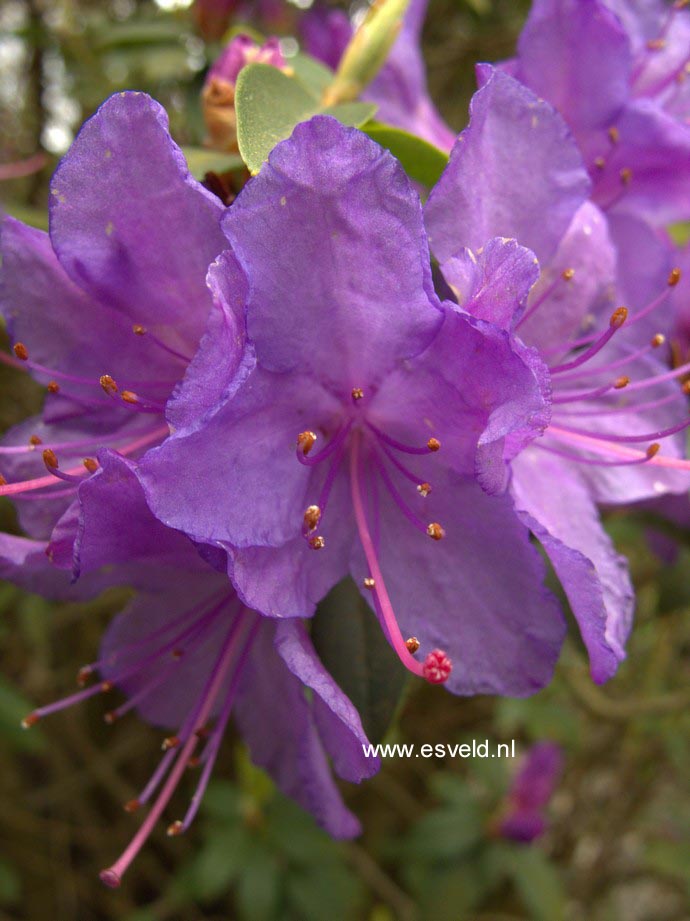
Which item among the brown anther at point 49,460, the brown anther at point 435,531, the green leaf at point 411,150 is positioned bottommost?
the brown anther at point 49,460

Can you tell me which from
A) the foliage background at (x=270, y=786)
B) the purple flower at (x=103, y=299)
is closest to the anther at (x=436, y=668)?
the purple flower at (x=103, y=299)

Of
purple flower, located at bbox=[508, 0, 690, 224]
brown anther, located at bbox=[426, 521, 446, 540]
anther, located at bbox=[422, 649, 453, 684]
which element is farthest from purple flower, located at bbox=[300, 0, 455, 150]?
anther, located at bbox=[422, 649, 453, 684]

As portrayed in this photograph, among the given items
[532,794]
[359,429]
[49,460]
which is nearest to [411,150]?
[359,429]

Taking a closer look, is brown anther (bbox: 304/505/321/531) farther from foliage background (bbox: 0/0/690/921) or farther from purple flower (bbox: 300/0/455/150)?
foliage background (bbox: 0/0/690/921)

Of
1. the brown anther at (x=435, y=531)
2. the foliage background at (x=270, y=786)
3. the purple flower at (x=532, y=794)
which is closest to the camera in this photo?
the brown anther at (x=435, y=531)

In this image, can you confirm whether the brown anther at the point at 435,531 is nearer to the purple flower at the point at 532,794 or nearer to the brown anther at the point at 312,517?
the brown anther at the point at 312,517

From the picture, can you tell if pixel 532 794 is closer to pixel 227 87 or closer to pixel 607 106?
pixel 607 106

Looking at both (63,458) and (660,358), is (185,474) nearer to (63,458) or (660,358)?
(63,458)
